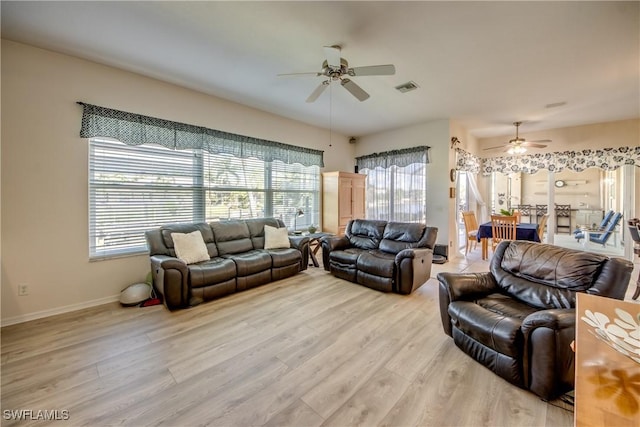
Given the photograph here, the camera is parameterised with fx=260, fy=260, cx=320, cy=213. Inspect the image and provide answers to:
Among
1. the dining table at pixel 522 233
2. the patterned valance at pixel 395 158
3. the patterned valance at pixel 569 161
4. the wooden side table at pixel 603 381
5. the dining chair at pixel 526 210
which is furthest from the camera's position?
the dining chair at pixel 526 210

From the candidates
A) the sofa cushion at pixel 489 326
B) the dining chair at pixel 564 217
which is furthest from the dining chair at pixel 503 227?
the dining chair at pixel 564 217

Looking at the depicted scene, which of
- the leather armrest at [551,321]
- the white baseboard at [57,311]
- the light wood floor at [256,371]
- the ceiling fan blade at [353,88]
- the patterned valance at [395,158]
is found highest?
the ceiling fan blade at [353,88]

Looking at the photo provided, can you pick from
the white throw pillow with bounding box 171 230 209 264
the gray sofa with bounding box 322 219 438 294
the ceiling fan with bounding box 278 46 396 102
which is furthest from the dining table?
the white throw pillow with bounding box 171 230 209 264

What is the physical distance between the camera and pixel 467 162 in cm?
605

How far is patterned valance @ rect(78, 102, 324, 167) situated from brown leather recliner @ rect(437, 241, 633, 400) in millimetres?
3731

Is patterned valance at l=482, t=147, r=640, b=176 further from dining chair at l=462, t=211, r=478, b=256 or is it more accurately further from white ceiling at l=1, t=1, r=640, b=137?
Answer: dining chair at l=462, t=211, r=478, b=256

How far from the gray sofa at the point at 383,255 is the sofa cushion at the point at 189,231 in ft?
5.89

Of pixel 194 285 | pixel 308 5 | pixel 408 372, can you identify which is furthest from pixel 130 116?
pixel 408 372

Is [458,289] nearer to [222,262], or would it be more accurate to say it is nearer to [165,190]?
[222,262]

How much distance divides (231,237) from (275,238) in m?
0.71

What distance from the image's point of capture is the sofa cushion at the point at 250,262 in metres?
3.54

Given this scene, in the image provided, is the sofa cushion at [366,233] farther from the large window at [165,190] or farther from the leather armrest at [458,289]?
the leather armrest at [458,289]

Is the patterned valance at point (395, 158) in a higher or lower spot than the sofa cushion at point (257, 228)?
higher

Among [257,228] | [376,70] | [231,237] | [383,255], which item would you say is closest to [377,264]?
[383,255]
